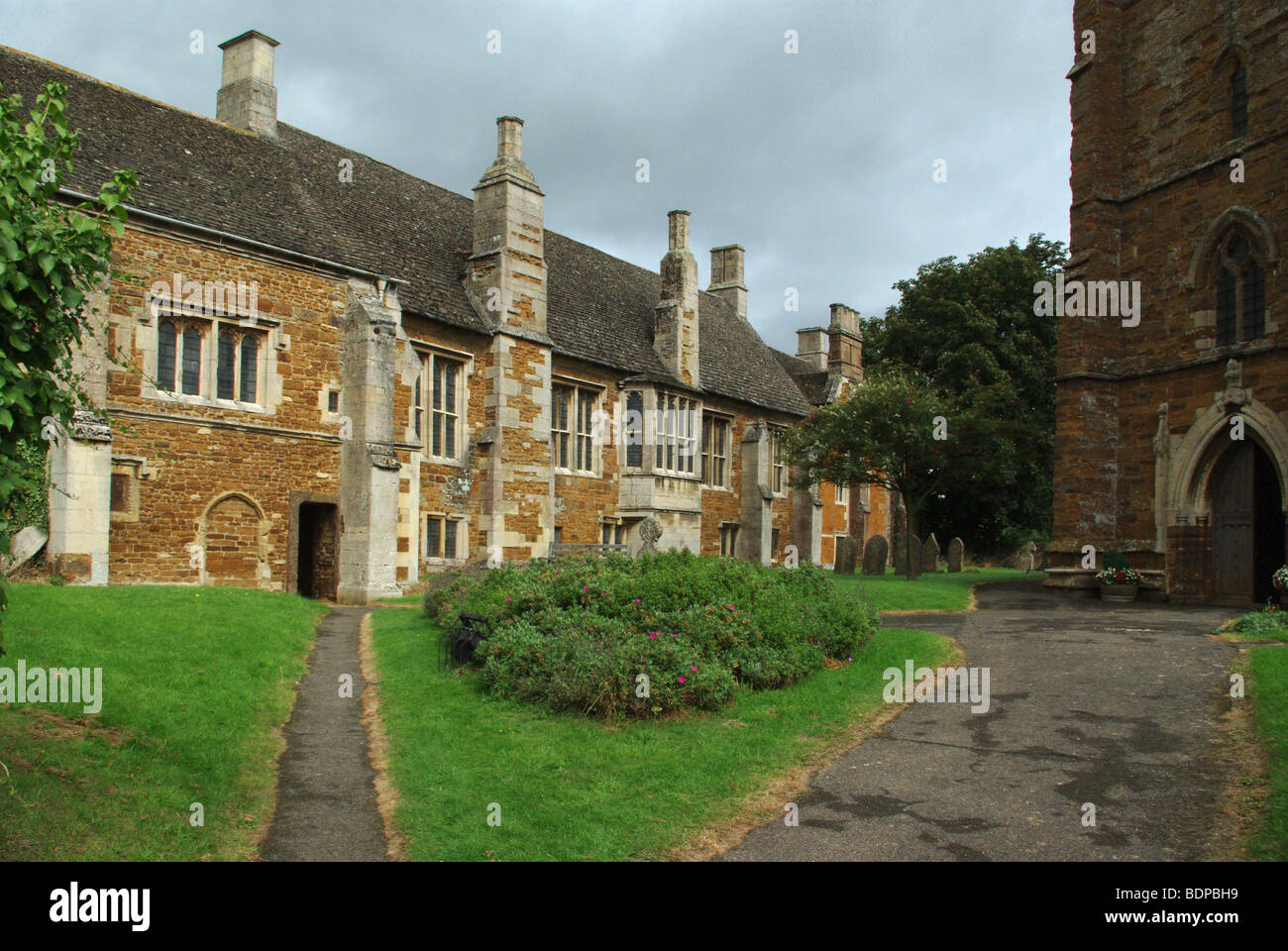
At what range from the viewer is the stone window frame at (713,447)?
33.8 m

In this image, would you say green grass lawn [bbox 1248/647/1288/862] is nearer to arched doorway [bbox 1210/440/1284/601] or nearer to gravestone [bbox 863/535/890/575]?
arched doorway [bbox 1210/440/1284/601]

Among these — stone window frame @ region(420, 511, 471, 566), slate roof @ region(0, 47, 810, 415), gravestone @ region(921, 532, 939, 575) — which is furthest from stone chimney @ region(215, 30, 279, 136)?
gravestone @ region(921, 532, 939, 575)

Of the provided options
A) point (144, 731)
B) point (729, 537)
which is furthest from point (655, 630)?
point (729, 537)

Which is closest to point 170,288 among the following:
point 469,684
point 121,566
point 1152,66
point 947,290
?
point 121,566

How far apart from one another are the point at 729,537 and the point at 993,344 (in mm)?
17172

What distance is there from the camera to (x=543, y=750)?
8.64 metres

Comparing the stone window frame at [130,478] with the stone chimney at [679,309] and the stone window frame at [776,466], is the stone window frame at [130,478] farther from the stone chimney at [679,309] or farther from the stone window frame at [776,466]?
the stone window frame at [776,466]

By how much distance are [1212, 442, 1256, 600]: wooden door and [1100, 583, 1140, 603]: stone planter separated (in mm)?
1708

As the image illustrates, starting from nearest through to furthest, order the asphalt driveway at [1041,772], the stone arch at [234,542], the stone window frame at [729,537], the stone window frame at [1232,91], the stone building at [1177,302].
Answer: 1. the asphalt driveway at [1041,772]
2. the stone arch at [234,542]
3. the stone building at [1177,302]
4. the stone window frame at [1232,91]
5. the stone window frame at [729,537]

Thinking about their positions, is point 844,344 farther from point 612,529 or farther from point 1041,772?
point 1041,772

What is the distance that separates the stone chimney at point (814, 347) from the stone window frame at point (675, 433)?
48.9 feet

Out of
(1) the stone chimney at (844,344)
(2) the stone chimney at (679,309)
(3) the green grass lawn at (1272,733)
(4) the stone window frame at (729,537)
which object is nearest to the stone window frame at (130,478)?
(2) the stone chimney at (679,309)

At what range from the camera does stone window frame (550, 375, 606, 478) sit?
27.9 meters

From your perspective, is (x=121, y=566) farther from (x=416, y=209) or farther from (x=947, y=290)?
(x=947, y=290)
